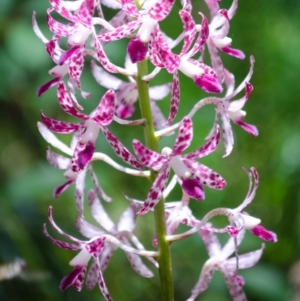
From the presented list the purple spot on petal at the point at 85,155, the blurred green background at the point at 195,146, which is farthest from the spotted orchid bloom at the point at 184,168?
the blurred green background at the point at 195,146

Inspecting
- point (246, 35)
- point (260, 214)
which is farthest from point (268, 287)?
point (246, 35)

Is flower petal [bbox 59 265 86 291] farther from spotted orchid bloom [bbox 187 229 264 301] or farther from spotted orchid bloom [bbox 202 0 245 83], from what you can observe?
spotted orchid bloom [bbox 202 0 245 83]

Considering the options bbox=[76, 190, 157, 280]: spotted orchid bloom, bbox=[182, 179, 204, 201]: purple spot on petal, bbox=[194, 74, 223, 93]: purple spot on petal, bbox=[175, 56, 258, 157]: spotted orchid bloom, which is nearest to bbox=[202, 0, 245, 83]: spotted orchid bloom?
bbox=[175, 56, 258, 157]: spotted orchid bloom

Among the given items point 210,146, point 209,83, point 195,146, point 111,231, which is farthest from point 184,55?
point 195,146

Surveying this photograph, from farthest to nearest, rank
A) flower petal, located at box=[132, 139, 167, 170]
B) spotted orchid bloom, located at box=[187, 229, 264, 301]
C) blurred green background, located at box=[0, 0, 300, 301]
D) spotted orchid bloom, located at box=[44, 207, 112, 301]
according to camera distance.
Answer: blurred green background, located at box=[0, 0, 300, 301]
spotted orchid bloom, located at box=[187, 229, 264, 301]
spotted orchid bloom, located at box=[44, 207, 112, 301]
flower petal, located at box=[132, 139, 167, 170]

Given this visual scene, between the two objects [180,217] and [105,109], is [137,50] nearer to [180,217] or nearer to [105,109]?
[105,109]

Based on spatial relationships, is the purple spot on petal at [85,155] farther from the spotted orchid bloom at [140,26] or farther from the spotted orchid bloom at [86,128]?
the spotted orchid bloom at [140,26]

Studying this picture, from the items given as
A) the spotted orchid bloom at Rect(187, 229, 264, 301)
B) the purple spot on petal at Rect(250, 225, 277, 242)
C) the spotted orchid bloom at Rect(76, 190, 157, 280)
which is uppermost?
the spotted orchid bloom at Rect(76, 190, 157, 280)
